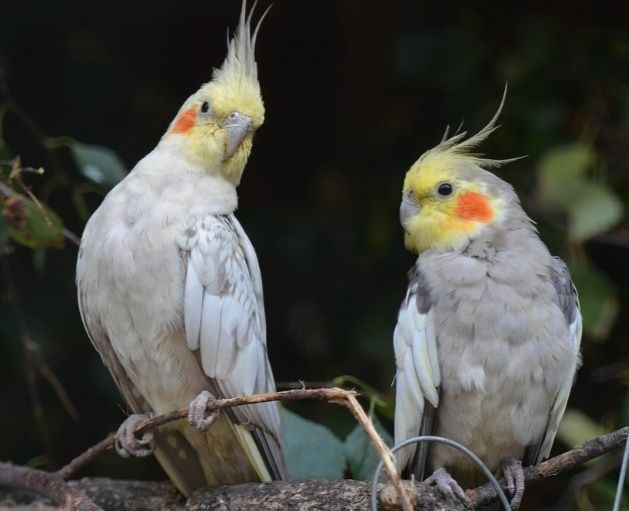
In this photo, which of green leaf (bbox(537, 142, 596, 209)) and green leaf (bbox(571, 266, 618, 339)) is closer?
green leaf (bbox(571, 266, 618, 339))

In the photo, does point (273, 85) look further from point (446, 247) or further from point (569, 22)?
point (446, 247)

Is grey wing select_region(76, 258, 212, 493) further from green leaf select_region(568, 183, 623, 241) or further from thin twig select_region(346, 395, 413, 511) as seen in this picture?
green leaf select_region(568, 183, 623, 241)

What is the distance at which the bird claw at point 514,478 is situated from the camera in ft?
7.93

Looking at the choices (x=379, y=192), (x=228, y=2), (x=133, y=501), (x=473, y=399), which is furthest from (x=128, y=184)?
(x=228, y=2)

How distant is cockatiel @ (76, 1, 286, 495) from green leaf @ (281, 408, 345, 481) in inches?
4.0

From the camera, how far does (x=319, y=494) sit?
227 cm

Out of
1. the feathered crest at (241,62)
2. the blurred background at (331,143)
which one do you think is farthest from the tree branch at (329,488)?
the blurred background at (331,143)

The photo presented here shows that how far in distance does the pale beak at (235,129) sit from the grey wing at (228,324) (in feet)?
0.66

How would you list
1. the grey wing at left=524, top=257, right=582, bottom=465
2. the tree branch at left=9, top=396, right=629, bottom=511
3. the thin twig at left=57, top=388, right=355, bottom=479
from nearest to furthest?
the thin twig at left=57, top=388, right=355, bottom=479
the tree branch at left=9, top=396, right=629, bottom=511
the grey wing at left=524, top=257, right=582, bottom=465

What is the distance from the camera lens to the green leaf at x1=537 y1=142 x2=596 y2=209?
11.0 feet

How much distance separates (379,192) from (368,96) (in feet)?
2.09

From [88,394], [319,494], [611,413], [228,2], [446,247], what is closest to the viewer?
[319,494]

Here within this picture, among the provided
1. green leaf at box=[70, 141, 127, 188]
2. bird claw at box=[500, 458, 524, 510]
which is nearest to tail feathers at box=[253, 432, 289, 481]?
bird claw at box=[500, 458, 524, 510]

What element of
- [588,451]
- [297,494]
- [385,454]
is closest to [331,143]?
[297,494]
